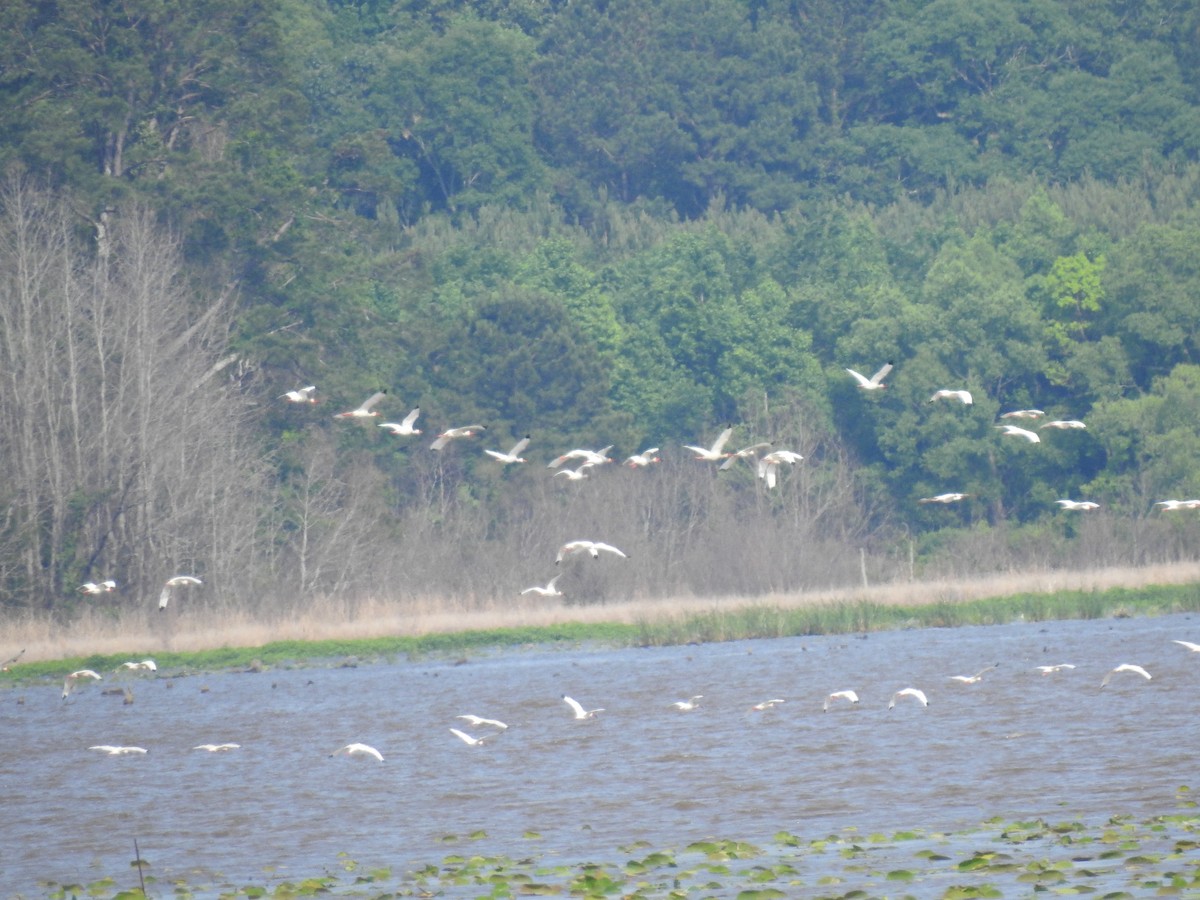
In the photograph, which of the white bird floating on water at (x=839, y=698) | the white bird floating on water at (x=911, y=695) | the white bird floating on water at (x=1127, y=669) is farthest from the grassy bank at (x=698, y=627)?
the white bird floating on water at (x=911, y=695)

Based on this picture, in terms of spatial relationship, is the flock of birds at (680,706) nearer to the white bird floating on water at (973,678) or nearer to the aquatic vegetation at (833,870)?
the white bird floating on water at (973,678)

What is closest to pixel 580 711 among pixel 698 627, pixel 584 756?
pixel 584 756

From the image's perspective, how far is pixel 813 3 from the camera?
290 ft

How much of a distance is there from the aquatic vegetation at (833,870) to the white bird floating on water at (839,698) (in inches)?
345

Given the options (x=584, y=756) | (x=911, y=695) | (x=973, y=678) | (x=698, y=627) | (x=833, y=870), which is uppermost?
(x=698, y=627)

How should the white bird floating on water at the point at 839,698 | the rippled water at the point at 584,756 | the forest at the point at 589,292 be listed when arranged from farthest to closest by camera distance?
the forest at the point at 589,292 < the white bird floating on water at the point at 839,698 < the rippled water at the point at 584,756

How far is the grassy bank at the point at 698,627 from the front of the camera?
41344 millimetres

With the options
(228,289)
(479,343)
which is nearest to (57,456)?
(228,289)

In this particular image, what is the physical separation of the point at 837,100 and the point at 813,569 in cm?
3721

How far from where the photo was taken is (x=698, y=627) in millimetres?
42219

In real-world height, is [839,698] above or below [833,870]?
above

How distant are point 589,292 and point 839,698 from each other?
41101mm

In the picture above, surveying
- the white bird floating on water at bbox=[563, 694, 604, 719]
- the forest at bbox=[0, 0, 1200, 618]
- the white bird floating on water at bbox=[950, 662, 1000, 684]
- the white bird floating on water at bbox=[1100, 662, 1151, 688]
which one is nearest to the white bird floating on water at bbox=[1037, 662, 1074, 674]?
the white bird floating on water at bbox=[1100, 662, 1151, 688]

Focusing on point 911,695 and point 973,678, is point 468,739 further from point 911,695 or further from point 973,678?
point 973,678
